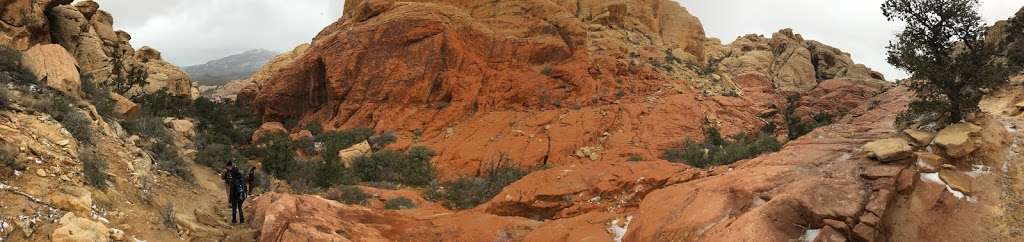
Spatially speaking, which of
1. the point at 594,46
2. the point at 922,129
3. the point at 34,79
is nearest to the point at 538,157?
the point at 594,46

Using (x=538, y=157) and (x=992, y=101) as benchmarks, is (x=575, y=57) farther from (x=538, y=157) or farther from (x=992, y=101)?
(x=992, y=101)

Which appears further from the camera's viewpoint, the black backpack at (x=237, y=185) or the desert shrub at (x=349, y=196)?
the desert shrub at (x=349, y=196)

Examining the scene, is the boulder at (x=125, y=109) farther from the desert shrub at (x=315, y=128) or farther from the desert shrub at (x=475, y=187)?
the desert shrub at (x=315, y=128)

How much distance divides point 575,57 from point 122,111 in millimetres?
16867

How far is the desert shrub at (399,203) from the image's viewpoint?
13.2 meters

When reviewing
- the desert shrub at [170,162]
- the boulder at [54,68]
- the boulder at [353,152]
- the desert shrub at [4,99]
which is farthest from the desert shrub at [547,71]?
the desert shrub at [4,99]

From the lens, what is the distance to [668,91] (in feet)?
78.6

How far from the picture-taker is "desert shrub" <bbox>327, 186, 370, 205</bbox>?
1326cm

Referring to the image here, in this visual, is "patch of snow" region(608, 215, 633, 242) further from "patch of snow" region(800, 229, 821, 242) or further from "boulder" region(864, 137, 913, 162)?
"boulder" region(864, 137, 913, 162)

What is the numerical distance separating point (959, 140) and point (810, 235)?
8.34 ft

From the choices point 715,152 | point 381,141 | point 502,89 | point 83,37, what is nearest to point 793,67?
point 715,152

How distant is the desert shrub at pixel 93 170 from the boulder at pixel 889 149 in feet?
33.5

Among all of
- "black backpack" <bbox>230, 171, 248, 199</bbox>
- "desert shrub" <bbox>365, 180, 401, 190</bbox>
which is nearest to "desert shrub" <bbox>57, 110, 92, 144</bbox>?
"black backpack" <bbox>230, 171, 248, 199</bbox>

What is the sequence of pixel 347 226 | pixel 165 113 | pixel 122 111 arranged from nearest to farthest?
pixel 347 226 < pixel 122 111 < pixel 165 113
